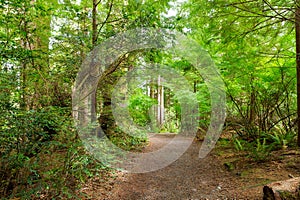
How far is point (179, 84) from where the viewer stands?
353 inches

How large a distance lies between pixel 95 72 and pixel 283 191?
3.57 meters

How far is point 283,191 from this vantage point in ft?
6.89

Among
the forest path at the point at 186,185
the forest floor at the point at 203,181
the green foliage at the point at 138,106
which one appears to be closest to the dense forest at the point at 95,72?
the forest floor at the point at 203,181

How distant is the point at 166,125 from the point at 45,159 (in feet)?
34.3

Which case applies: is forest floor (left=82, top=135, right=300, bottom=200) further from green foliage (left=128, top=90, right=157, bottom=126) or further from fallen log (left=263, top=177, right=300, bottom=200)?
green foliage (left=128, top=90, right=157, bottom=126)

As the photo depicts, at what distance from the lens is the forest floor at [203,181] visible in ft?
9.73

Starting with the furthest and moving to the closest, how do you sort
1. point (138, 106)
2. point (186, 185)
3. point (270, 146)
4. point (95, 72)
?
point (138, 106), point (270, 146), point (95, 72), point (186, 185)

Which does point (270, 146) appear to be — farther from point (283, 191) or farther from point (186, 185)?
point (283, 191)

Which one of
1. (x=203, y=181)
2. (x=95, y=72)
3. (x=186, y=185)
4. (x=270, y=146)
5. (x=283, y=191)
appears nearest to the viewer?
(x=283, y=191)

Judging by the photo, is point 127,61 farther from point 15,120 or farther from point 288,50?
point 288,50

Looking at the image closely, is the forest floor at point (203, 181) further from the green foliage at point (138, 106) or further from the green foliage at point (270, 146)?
the green foliage at point (138, 106)

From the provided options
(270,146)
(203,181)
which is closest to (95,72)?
(203,181)

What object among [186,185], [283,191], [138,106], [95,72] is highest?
[95,72]

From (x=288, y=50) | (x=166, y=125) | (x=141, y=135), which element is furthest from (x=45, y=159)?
(x=166, y=125)
